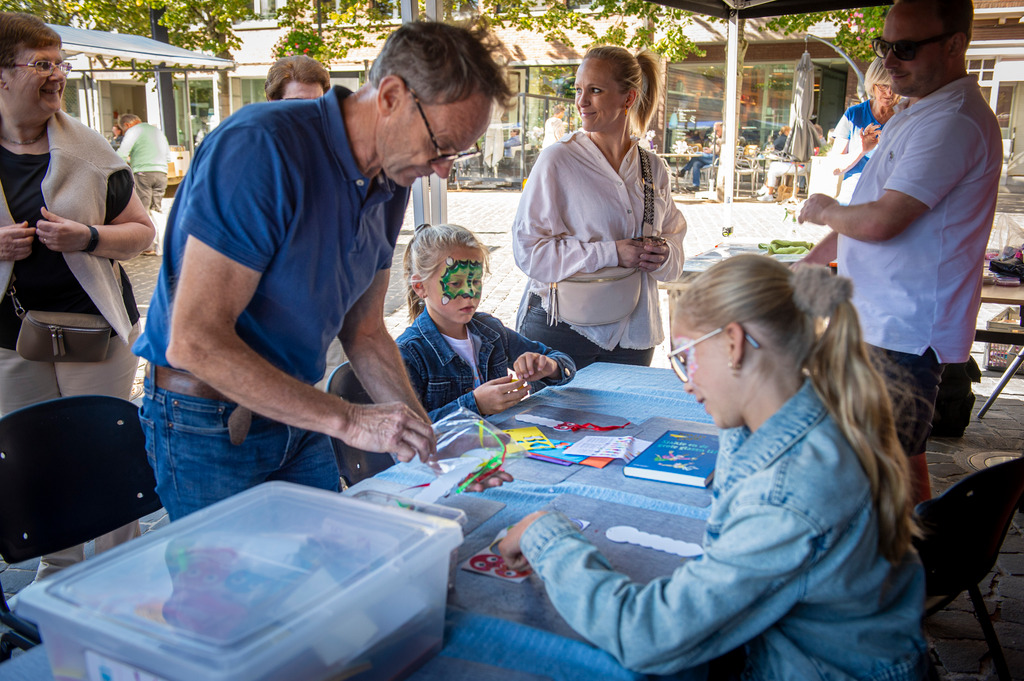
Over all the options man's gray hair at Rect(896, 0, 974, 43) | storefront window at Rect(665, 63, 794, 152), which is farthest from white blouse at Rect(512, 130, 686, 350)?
storefront window at Rect(665, 63, 794, 152)

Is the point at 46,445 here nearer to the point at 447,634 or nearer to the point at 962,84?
the point at 447,634

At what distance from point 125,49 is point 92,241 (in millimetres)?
8479

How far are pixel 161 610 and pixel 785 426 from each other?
84cm

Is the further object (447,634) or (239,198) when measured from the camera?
(239,198)

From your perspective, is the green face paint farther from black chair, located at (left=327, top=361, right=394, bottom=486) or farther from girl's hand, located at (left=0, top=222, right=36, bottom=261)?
girl's hand, located at (left=0, top=222, right=36, bottom=261)

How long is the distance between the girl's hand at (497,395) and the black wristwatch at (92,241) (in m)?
1.33

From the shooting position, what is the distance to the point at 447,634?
3.85 ft

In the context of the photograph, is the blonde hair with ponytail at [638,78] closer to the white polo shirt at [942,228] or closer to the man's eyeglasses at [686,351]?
the white polo shirt at [942,228]

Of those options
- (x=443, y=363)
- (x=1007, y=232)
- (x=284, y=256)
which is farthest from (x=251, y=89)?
(x=284, y=256)

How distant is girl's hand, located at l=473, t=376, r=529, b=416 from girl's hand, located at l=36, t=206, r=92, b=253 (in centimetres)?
135

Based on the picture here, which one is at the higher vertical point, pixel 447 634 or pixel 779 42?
pixel 779 42

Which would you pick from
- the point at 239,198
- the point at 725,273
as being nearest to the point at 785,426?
the point at 725,273

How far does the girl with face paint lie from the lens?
2.50 m

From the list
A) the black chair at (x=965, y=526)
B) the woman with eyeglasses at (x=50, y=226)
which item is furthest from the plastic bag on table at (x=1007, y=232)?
the woman with eyeglasses at (x=50, y=226)
